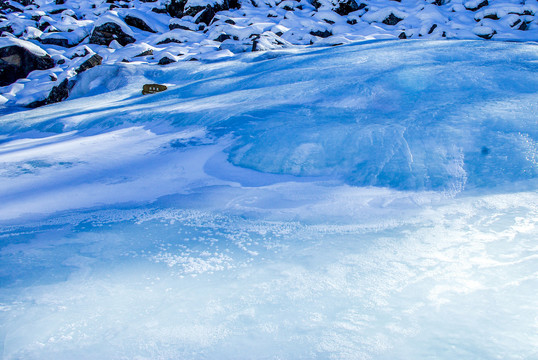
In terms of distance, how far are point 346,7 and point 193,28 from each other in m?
4.64

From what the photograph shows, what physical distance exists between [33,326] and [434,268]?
1.46 meters

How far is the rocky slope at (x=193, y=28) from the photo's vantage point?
8180mm

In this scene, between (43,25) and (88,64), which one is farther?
(43,25)

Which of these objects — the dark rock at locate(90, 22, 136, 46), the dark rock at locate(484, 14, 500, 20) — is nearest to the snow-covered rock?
the dark rock at locate(90, 22, 136, 46)

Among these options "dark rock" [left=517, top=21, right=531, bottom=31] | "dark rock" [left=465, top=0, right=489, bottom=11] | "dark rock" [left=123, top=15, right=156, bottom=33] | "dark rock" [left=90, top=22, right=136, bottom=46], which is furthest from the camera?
"dark rock" [left=123, top=15, right=156, bottom=33]

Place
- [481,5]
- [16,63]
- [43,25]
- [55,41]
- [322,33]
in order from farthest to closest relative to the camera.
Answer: [43,25] < [55,41] < [481,5] < [322,33] < [16,63]

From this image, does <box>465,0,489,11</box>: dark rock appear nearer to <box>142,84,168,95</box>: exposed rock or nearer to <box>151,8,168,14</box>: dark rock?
<box>142,84,168,95</box>: exposed rock

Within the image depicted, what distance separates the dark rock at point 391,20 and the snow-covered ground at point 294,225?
253 inches

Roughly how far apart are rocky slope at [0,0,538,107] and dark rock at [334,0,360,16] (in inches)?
1.2

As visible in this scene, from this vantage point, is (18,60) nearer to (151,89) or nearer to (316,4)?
(151,89)

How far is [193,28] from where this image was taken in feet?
35.9

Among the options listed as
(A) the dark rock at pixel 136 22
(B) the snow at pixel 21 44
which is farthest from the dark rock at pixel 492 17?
(B) the snow at pixel 21 44

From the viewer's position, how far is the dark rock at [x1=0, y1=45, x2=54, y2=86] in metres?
8.41

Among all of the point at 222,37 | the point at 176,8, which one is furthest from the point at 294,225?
the point at 176,8
